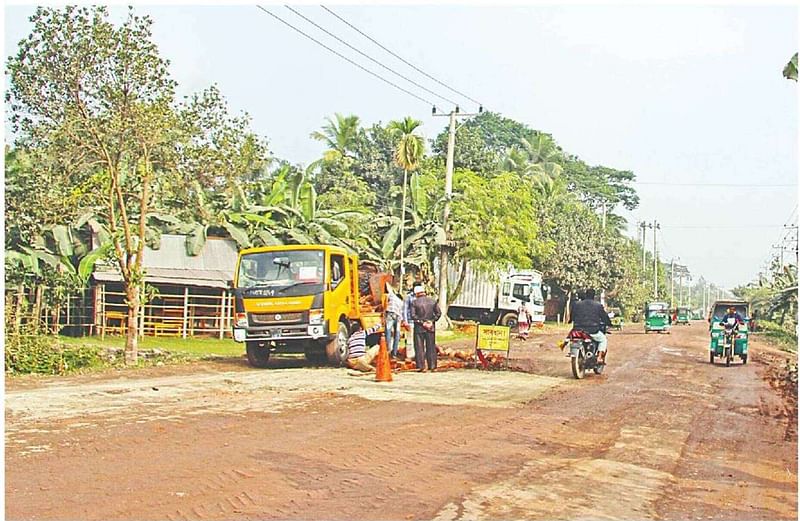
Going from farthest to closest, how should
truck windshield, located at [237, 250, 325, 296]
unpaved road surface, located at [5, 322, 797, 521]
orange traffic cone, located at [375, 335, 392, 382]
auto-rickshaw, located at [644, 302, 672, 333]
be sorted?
auto-rickshaw, located at [644, 302, 672, 333]
truck windshield, located at [237, 250, 325, 296]
orange traffic cone, located at [375, 335, 392, 382]
unpaved road surface, located at [5, 322, 797, 521]

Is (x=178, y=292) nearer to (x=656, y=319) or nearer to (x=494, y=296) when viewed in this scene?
(x=494, y=296)

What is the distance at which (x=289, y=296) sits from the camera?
19781mm

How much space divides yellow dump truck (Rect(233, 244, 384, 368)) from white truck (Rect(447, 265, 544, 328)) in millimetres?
24804

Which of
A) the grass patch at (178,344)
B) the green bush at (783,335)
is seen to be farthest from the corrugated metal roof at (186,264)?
the green bush at (783,335)

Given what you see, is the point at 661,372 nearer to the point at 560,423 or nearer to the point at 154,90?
the point at 560,423

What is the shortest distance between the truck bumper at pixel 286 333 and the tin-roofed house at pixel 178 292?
1240cm

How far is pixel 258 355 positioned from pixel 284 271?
2.36 meters

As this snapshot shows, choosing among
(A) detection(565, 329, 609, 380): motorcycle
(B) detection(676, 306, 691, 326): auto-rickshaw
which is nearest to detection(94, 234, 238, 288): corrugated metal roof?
(A) detection(565, 329, 609, 380): motorcycle

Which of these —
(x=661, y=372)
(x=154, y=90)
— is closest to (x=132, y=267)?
(x=154, y=90)

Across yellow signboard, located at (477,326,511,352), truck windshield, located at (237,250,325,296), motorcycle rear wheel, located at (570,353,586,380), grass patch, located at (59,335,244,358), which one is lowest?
grass patch, located at (59,335,244,358)

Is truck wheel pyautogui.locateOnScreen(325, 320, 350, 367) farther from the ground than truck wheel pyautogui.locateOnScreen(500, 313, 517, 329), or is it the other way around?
truck wheel pyautogui.locateOnScreen(500, 313, 517, 329)

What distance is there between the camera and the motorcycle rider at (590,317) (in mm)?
18594

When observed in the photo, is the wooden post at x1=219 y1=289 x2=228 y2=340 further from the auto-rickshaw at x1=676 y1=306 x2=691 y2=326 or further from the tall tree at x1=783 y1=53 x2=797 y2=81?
the auto-rickshaw at x1=676 y1=306 x2=691 y2=326

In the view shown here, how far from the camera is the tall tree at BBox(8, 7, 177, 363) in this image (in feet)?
63.7
